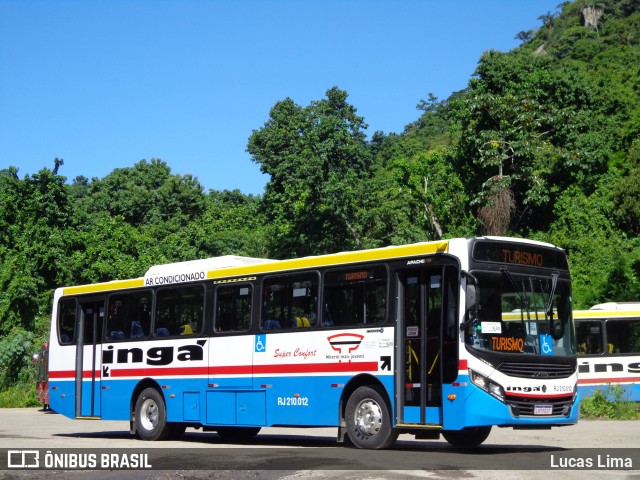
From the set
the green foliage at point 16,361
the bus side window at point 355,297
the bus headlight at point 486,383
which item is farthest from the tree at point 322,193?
the bus headlight at point 486,383

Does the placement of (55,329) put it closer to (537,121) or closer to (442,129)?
(537,121)

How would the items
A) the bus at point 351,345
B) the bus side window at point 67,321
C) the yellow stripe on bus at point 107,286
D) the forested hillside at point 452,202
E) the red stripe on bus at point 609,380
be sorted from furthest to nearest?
the forested hillside at point 452,202
the red stripe on bus at point 609,380
the bus side window at point 67,321
the yellow stripe on bus at point 107,286
the bus at point 351,345

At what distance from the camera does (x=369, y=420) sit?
48.7ft

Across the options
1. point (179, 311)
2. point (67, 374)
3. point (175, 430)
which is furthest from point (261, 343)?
point (67, 374)

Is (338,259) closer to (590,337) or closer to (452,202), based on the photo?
(590,337)

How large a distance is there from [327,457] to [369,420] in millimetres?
1702

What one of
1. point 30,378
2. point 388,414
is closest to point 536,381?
point 388,414

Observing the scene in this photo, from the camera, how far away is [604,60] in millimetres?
86312

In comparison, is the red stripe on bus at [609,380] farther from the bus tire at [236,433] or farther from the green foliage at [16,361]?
the green foliage at [16,361]

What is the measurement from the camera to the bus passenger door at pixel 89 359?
20.0 meters

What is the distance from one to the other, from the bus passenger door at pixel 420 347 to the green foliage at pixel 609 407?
1140 centimetres

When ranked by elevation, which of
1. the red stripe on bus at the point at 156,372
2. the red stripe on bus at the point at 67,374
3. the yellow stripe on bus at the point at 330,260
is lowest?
the red stripe on bus at the point at 67,374

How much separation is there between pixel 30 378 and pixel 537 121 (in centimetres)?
2509

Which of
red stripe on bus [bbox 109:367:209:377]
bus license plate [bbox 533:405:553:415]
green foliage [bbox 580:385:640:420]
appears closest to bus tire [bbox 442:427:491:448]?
bus license plate [bbox 533:405:553:415]
